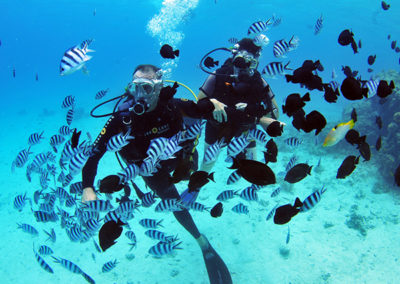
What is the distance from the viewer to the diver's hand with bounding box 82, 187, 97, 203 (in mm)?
3062

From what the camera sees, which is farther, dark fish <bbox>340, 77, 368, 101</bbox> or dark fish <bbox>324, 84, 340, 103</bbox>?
dark fish <bbox>324, 84, 340, 103</bbox>

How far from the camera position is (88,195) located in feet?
10.3

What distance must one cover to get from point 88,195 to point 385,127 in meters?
13.5

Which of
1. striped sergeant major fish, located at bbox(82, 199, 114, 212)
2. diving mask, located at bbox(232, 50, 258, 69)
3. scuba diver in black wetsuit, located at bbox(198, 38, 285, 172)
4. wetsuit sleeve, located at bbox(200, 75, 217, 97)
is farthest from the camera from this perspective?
wetsuit sleeve, located at bbox(200, 75, 217, 97)

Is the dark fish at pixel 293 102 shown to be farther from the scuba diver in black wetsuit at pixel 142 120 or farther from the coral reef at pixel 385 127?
the coral reef at pixel 385 127

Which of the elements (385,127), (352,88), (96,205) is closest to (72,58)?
(96,205)

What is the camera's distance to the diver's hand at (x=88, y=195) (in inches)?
121

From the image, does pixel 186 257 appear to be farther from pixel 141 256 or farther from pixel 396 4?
pixel 396 4

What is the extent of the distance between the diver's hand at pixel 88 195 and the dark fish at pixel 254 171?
2268 millimetres

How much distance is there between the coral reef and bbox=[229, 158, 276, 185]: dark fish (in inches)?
285

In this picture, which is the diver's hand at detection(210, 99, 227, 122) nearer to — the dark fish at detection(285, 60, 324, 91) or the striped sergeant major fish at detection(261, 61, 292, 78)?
the dark fish at detection(285, 60, 324, 91)

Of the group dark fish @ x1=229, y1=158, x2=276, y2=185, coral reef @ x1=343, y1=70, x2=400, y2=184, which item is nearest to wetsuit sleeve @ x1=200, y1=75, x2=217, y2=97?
dark fish @ x1=229, y1=158, x2=276, y2=185

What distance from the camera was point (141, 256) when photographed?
657 centimetres

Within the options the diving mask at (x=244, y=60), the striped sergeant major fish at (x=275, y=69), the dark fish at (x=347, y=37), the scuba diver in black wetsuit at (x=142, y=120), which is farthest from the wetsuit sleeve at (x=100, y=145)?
the dark fish at (x=347, y=37)
